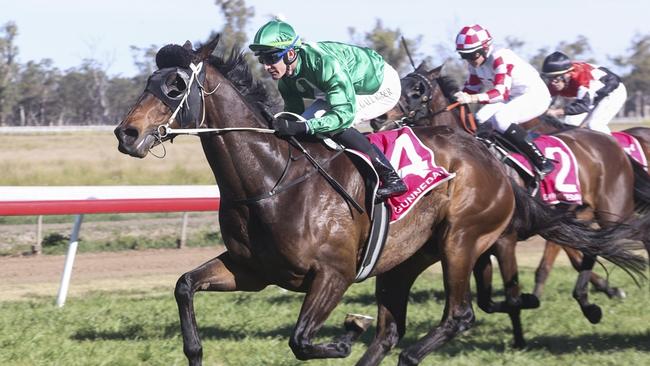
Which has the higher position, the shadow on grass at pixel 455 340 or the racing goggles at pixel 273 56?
the racing goggles at pixel 273 56

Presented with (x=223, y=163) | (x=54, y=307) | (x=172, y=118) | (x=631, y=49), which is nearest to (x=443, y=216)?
(x=223, y=163)

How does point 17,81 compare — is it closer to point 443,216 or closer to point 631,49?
point 631,49

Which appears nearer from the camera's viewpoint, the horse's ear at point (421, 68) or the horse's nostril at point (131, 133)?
the horse's nostril at point (131, 133)

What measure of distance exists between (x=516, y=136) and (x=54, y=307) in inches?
137

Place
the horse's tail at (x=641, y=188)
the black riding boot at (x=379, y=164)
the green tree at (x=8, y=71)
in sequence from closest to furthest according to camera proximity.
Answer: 1. the black riding boot at (x=379, y=164)
2. the horse's tail at (x=641, y=188)
3. the green tree at (x=8, y=71)

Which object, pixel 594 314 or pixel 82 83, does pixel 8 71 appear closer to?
pixel 82 83

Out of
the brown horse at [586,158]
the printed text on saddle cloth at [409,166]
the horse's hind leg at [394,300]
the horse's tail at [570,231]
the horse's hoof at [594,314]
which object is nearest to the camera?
the printed text on saddle cloth at [409,166]

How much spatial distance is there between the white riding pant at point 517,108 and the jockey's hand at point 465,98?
20cm

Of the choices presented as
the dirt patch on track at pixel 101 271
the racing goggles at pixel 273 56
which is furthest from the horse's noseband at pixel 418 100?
the racing goggles at pixel 273 56

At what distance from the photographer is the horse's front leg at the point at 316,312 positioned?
4.07 metres

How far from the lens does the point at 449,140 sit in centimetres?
498

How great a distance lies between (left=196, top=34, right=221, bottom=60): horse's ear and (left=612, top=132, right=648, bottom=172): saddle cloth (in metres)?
3.96

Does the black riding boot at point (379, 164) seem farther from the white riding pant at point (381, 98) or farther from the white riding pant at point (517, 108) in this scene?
the white riding pant at point (517, 108)

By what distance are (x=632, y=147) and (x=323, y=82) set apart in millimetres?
3648
